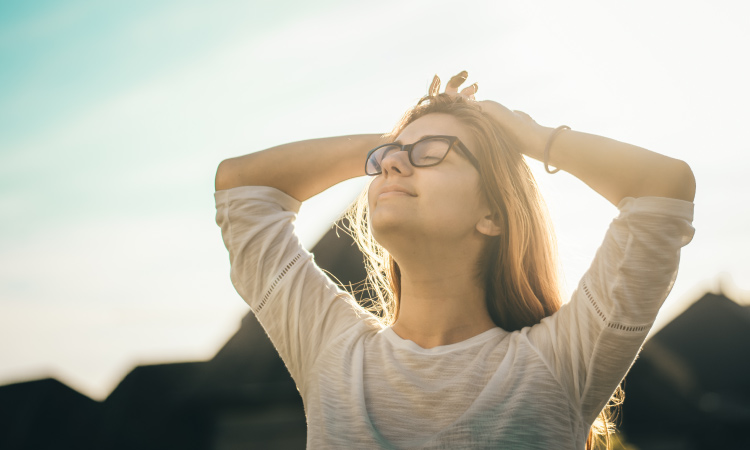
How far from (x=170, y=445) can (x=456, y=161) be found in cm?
1196

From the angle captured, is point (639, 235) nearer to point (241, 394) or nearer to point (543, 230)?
point (543, 230)

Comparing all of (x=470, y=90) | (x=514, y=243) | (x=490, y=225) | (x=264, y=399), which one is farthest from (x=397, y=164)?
(x=264, y=399)

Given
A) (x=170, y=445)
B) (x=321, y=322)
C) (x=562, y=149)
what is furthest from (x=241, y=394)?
(x=562, y=149)

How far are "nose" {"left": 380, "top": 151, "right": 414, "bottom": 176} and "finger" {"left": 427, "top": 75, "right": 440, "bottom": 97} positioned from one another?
638 millimetres

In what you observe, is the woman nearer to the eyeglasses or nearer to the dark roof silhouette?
the eyeglasses

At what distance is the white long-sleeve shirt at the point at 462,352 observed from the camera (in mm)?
1959

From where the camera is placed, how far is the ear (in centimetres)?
257

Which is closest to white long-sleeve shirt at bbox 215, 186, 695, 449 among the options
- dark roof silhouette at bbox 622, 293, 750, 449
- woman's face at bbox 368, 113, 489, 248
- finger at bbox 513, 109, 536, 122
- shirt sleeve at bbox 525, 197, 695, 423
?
shirt sleeve at bbox 525, 197, 695, 423

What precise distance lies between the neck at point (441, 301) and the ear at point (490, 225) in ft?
0.37

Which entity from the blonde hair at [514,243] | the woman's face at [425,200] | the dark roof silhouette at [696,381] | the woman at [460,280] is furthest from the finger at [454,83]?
the dark roof silhouette at [696,381]

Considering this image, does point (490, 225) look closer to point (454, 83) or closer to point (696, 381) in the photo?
point (454, 83)

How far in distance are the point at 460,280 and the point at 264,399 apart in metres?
8.84

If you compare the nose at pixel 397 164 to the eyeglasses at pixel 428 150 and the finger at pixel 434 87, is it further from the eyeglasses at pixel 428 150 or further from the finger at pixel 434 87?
the finger at pixel 434 87

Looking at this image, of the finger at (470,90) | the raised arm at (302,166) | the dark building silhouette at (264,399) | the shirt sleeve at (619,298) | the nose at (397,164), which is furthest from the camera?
the dark building silhouette at (264,399)
